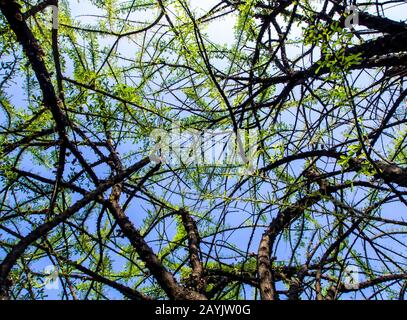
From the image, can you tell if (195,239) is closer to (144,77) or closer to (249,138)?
(249,138)

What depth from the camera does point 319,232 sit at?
5.47 feet

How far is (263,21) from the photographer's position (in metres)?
1.78

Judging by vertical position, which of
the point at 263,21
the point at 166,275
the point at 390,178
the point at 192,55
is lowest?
the point at 166,275

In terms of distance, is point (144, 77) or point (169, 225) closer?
point (144, 77)
